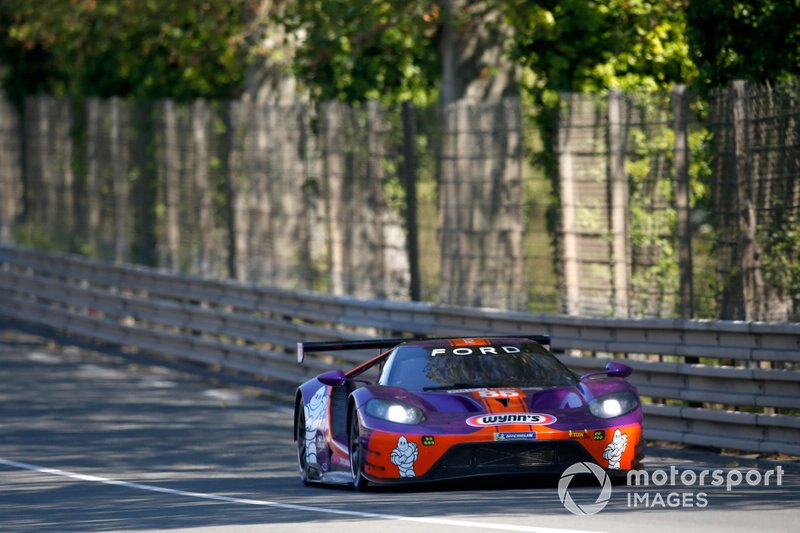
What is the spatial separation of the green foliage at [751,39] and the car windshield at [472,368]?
437 cm

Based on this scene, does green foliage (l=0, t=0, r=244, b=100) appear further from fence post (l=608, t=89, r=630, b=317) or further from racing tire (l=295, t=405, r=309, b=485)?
racing tire (l=295, t=405, r=309, b=485)

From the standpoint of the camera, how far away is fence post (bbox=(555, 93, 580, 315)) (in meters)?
18.3

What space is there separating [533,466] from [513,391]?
2.30 ft

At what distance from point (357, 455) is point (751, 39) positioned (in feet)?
20.4

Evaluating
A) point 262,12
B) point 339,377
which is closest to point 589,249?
point 339,377

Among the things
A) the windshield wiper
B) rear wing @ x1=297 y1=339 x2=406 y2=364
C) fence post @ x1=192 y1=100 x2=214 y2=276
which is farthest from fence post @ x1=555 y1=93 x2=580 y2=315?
fence post @ x1=192 y1=100 x2=214 y2=276

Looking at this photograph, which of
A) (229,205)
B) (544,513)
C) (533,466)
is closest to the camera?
(544,513)

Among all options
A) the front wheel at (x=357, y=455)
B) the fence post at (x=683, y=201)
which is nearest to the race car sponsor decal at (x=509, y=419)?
the front wheel at (x=357, y=455)

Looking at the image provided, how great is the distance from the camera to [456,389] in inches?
508

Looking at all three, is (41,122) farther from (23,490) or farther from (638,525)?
(638,525)

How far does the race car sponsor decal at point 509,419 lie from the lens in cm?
1223

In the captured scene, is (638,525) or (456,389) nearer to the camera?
(638,525)

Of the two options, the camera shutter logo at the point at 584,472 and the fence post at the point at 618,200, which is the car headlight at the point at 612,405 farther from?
the fence post at the point at 618,200

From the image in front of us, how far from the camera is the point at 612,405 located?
12.6m
